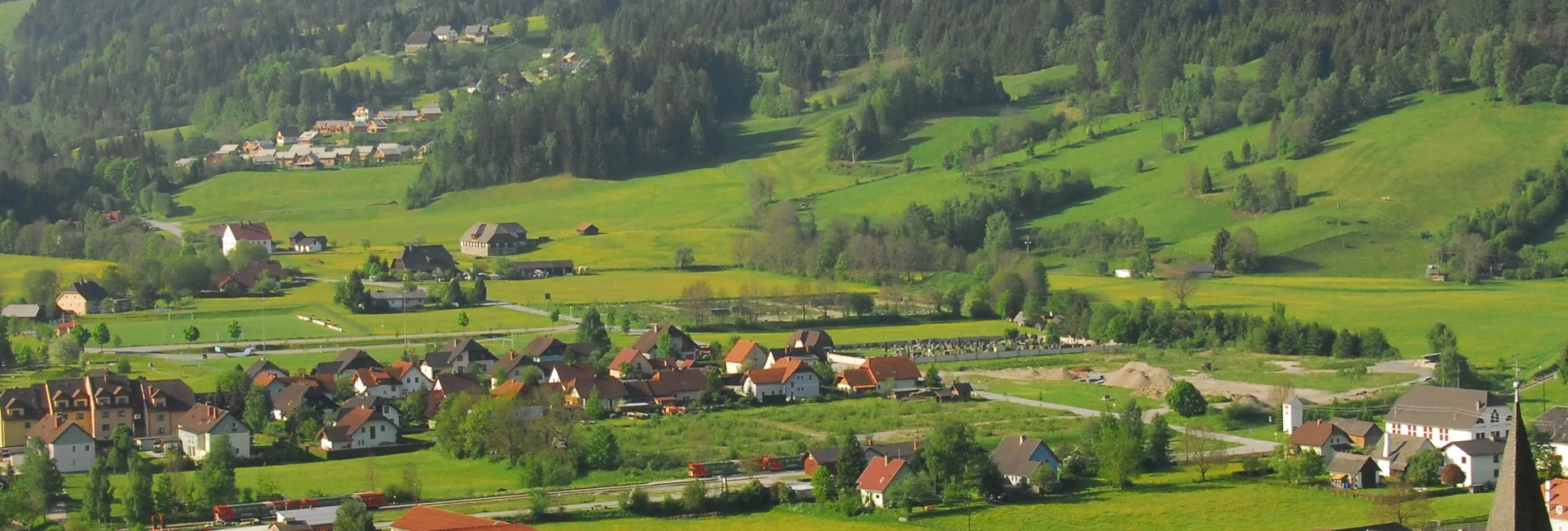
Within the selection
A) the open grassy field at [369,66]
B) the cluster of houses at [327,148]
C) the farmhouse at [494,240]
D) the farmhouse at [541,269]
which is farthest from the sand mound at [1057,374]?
the open grassy field at [369,66]

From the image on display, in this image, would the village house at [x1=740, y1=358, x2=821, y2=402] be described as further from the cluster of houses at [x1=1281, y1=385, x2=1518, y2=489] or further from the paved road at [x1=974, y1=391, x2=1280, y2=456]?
the cluster of houses at [x1=1281, y1=385, x2=1518, y2=489]

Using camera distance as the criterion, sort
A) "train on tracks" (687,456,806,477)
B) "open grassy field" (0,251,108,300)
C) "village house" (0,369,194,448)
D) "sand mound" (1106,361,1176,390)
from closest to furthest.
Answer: "train on tracks" (687,456,806,477)
"village house" (0,369,194,448)
"sand mound" (1106,361,1176,390)
"open grassy field" (0,251,108,300)

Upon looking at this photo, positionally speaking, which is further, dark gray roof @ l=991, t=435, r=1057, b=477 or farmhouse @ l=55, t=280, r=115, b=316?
farmhouse @ l=55, t=280, r=115, b=316

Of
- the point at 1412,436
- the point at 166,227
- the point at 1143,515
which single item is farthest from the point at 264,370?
the point at 166,227

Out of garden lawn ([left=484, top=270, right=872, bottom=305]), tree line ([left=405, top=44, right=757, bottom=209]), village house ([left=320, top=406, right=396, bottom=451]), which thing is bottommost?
village house ([left=320, top=406, right=396, bottom=451])

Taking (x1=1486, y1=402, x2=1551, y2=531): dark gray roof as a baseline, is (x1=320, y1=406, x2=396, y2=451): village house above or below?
below

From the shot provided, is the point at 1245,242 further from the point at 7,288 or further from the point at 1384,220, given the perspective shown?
the point at 7,288

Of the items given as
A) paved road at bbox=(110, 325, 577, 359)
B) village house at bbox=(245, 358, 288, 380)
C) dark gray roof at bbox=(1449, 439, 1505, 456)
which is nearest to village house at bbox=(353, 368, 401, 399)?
village house at bbox=(245, 358, 288, 380)
